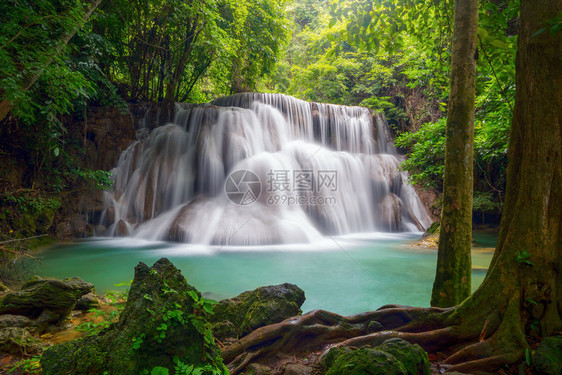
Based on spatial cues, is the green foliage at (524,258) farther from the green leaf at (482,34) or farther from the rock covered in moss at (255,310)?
the green leaf at (482,34)

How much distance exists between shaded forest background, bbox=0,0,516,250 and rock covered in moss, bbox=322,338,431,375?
2.83 m

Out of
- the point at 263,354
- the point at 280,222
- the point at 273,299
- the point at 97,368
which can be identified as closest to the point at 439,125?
the point at 280,222

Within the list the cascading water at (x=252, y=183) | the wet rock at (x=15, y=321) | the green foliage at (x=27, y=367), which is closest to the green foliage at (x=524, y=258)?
the green foliage at (x=27, y=367)

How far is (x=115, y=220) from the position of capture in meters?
10.4

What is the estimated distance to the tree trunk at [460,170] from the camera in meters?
2.74

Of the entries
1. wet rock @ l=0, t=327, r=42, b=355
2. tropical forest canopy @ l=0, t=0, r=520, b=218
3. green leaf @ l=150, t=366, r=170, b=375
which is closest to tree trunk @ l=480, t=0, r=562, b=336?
tropical forest canopy @ l=0, t=0, r=520, b=218

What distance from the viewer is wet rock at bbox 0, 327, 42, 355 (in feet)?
8.10

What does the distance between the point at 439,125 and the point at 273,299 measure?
27.7ft

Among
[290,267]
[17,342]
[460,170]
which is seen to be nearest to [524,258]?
[460,170]

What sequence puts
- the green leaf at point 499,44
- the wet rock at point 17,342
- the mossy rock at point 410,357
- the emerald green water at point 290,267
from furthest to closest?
the emerald green water at point 290,267 < the green leaf at point 499,44 < the wet rock at point 17,342 < the mossy rock at point 410,357

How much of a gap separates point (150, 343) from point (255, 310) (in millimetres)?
1213

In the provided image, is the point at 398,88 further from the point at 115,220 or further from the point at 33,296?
the point at 33,296

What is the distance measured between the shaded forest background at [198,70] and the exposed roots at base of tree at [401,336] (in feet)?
8.10

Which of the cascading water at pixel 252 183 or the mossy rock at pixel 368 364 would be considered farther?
the cascading water at pixel 252 183
